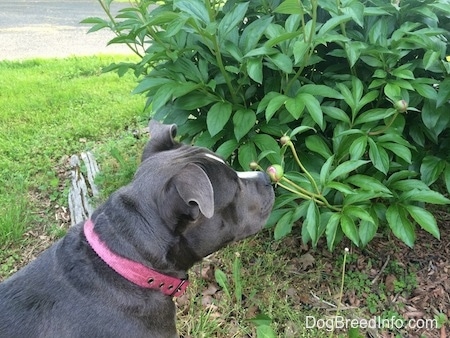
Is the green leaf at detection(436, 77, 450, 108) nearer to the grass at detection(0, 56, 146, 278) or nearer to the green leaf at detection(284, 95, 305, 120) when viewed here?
the green leaf at detection(284, 95, 305, 120)

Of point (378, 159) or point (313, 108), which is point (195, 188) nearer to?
point (313, 108)

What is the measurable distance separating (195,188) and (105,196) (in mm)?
2181

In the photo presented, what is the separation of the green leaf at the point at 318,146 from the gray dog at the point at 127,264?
0.63 metres

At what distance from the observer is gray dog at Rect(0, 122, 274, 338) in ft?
7.03

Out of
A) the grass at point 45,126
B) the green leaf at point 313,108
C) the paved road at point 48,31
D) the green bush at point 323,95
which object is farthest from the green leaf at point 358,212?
the paved road at point 48,31

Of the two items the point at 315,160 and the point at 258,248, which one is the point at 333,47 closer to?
the point at 315,160

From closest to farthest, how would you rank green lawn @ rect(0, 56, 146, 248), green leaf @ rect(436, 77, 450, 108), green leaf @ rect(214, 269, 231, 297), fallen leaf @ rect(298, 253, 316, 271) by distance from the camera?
green leaf @ rect(436, 77, 450, 108)
green leaf @ rect(214, 269, 231, 297)
fallen leaf @ rect(298, 253, 316, 271)
green lawn @ rect(0, 56, 146, 248)

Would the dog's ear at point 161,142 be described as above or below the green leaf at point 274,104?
below

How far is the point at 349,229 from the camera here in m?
2.53

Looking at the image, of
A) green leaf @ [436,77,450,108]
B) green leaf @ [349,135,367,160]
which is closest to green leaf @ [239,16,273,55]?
green leaf @ [349,135,367,160]

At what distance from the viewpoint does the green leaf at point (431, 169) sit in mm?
2826

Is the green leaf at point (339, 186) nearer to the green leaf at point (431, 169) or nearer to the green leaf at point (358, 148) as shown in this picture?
the green leaf at point (358, 148)

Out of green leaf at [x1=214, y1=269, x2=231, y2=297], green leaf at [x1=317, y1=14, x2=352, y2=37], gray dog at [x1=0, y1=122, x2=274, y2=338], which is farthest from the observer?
green leaf at [x1=214, y1=269, x2=231, y2=297]

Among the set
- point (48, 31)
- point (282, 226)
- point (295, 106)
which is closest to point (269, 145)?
point (295, 106)
